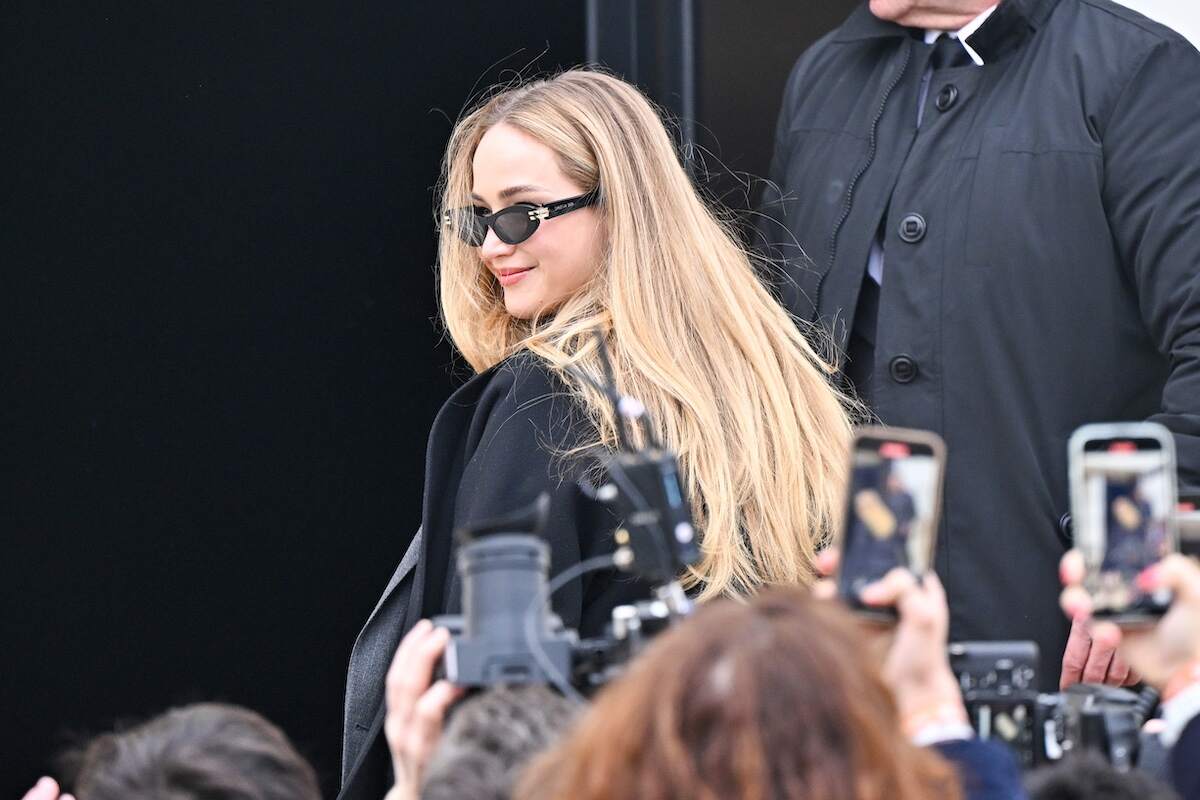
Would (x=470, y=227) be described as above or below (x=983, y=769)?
above

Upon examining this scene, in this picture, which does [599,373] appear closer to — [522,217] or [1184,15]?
[522,217]

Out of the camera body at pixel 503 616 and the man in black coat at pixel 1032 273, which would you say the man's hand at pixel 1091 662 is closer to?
the man in black coat at pixel 1032 273

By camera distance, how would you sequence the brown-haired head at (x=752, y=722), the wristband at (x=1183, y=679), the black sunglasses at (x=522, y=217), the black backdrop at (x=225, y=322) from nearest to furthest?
1. the brown-haired head at (x=752, y=722)
2. the wristband at (x=1183, y=679)
3. the black sunglasses at (x=522, y=217)
4. the black backdrop at (x=225, y=322)

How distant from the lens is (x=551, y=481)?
8.50ft

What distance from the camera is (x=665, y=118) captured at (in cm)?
366

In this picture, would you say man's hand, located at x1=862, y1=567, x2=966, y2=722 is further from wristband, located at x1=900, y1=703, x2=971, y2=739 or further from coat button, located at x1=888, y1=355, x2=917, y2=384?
coat button, located at x1=888, y1=355, x2=917, y2=384

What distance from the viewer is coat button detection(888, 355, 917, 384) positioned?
2.99 metres

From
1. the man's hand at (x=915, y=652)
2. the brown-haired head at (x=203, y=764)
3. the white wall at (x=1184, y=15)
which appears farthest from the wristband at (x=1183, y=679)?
the white wall at (x=1184, y=15)

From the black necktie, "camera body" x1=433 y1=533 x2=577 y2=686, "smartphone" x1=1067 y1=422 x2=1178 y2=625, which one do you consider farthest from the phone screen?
the black necktie

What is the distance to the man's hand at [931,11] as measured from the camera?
121 inches

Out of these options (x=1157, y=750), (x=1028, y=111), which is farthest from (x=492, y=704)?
(x=1028, y=111)

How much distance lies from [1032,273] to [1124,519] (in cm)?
137

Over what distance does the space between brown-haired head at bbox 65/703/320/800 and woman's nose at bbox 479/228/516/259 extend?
4.50 ft

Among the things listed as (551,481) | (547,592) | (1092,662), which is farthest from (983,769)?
(1092,662)
